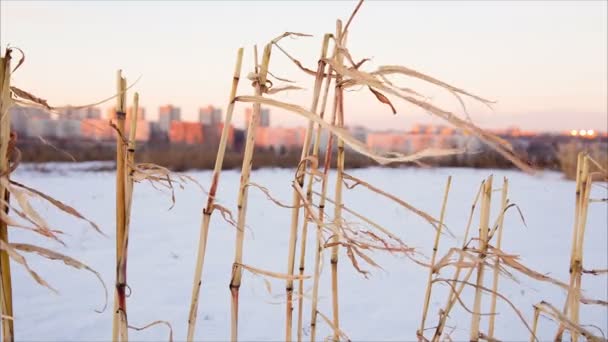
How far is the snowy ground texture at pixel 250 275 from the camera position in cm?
239

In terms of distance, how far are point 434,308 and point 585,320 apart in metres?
0.70

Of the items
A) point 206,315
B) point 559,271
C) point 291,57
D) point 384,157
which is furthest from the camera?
point 559,271

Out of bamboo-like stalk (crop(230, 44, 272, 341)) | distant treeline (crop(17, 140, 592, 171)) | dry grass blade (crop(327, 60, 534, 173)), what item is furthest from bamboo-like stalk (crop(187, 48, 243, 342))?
→ distant treeline (crop(17, 140, 592, 171))

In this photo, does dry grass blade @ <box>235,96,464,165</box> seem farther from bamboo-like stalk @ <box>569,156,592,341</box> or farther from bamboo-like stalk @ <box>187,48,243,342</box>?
bamboo-like stalk @ <box>569,156,592,341</box>

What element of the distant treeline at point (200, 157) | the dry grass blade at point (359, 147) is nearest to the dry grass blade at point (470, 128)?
the dry grass blade at point (359, 147)

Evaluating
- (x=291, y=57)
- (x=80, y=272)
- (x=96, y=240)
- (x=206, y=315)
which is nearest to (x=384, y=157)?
(x=291, y=57)

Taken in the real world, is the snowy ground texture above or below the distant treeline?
below

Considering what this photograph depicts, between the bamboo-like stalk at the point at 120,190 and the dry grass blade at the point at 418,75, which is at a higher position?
the dry grass blade at the point at 418,75

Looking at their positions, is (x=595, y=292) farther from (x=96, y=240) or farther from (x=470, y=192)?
(x=470, y=192)

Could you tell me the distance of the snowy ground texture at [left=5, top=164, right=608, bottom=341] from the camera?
7.86ft

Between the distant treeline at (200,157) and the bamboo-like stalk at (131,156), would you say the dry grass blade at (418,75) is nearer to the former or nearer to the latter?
the bamboo-like stalk at (131,156)

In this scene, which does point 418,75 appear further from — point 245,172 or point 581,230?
point 581,230

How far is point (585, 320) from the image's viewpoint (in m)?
2.64

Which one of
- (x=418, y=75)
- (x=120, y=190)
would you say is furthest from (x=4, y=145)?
→ (x=418, y=75)
